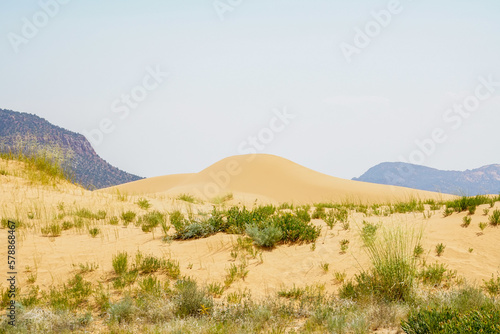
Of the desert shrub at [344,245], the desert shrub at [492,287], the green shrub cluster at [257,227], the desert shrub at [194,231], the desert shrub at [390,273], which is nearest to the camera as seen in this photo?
the desert shrub at [390,273]

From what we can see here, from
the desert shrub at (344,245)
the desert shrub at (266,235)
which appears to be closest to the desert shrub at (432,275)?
the desert shrub at (344,245)

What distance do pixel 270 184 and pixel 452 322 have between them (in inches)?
1364

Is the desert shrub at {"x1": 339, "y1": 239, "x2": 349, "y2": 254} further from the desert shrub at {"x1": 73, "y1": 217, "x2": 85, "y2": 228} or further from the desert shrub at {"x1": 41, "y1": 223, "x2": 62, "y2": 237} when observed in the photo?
the desert shrub at {"x1": 41, "y1": 223, "x2": 62, "y2": 237}

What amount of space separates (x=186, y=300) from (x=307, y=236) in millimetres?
3775

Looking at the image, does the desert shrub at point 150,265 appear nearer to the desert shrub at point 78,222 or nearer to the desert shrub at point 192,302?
the desert shrub at point 192,302

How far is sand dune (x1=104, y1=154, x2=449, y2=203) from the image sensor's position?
34031mm

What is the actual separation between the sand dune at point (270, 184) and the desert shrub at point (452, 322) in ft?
90.3

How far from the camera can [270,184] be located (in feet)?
126

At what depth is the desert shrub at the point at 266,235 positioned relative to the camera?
7785mm

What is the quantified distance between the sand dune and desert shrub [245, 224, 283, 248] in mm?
23385

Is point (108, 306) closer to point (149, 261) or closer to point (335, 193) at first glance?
point (149, 261)

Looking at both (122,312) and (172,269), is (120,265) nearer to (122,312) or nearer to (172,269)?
(172,269)

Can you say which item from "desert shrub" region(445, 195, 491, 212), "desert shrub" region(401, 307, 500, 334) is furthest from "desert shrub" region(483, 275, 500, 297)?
"desert shrub" region(445, 195, 491, 212)

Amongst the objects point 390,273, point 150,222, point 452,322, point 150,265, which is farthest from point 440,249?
point 150,222
